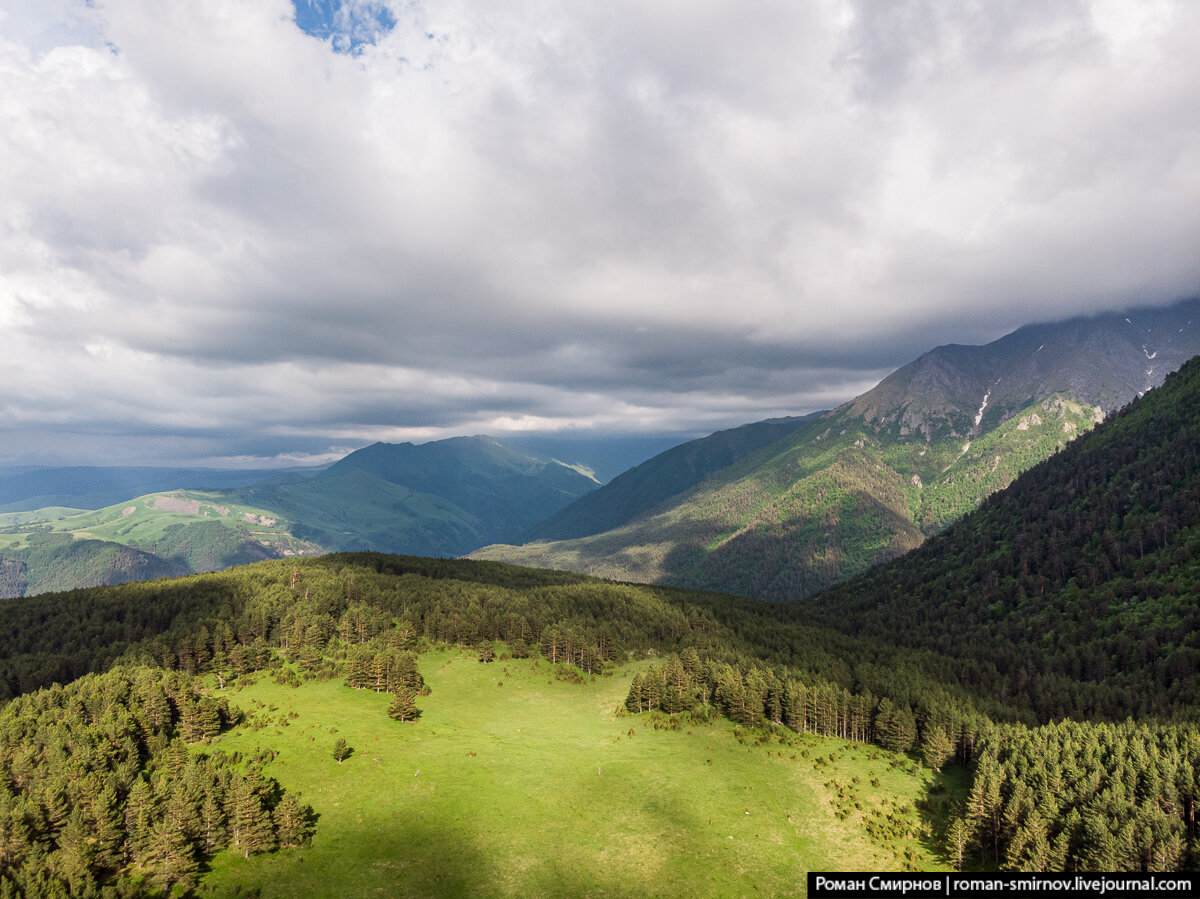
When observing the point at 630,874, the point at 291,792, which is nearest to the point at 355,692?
the point at 291,792

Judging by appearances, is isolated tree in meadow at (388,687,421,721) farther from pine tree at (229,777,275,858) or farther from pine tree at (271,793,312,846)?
pine tree at (229,777,275,858)

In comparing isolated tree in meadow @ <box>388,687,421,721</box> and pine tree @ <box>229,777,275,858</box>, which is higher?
pine tree @ <box>229,777,275,858</box>

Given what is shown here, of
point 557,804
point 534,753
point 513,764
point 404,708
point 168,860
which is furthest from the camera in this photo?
point 404,708

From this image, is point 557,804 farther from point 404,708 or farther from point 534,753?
point 404,708

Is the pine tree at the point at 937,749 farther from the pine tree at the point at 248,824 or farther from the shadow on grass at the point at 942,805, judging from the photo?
the pine tree at the point at 248,824

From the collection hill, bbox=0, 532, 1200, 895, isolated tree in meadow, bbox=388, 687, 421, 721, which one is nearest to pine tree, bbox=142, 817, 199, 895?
hill, bbox=0, 532, 1200, 895

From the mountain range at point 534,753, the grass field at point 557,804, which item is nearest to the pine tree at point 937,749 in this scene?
the mountain range at point 534,753

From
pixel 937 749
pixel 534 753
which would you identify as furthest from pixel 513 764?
pixel 937 749

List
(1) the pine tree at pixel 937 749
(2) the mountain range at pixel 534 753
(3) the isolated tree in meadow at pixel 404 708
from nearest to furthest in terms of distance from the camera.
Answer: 1. (2) the mountain range at pixel 534 753
2. (1) the pine tree at pixel 937 749
3. (3) the isolated tree in meadow at pixel 404 708

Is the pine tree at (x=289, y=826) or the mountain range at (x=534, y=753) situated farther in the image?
the pine tree at (x=289, y=826)
